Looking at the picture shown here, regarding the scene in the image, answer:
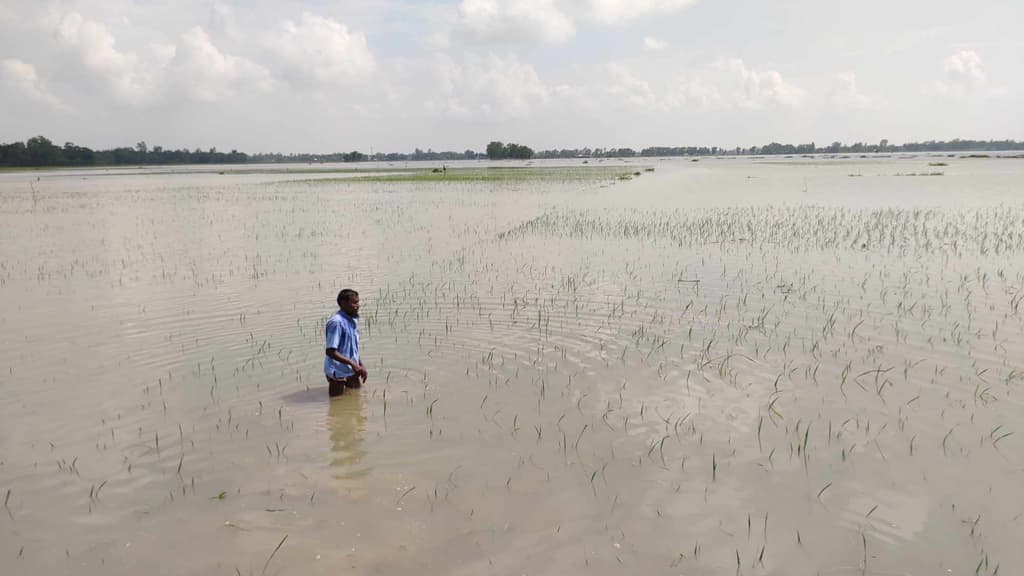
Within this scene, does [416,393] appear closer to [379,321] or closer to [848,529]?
[379,321]

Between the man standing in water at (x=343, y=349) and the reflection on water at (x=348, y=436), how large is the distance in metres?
0.14

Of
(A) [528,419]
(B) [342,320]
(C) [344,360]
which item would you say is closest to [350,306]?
(B) [342,320]

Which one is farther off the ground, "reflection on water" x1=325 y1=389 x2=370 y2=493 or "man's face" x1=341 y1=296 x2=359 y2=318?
"man's face" x1=341 y1=296 x2=359 y2=318

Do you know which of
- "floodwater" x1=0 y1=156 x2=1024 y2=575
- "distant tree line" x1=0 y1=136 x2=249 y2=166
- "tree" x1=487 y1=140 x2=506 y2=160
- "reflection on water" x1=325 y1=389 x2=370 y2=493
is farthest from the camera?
"tree" x1=487 y1=140 x2=506 y2=160

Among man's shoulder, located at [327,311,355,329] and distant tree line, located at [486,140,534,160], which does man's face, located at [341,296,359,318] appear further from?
distant tree line, located at [486,140,534,160]

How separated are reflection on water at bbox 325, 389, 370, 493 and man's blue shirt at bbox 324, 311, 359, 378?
248mm

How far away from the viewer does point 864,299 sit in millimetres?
9398

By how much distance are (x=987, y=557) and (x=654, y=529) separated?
1815mm

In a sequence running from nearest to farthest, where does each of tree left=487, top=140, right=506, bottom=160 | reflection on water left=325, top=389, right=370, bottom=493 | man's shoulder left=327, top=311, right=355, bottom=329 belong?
reflection on water left=325, top=389, right=370, bottom=493 < man's shoulder left=327, top=311, right=355, bottom=329 < tree left=487, top=140, right=506, bottom=160

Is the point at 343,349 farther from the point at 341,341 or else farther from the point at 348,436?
the point at 348,436

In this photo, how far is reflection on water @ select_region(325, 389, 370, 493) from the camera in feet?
15.4

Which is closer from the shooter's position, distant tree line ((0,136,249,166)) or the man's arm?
the man's arm

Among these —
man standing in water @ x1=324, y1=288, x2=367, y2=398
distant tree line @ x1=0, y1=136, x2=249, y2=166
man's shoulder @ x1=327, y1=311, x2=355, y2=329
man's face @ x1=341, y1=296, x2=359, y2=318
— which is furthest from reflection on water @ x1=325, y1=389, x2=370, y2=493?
distant tree line @ x1=0, y1=136, x2=249, y2=166

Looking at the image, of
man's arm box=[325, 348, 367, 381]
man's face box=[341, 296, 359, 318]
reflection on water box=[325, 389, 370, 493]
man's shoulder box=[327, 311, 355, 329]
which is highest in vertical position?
man's face box=[341, 296, 359, 318]
